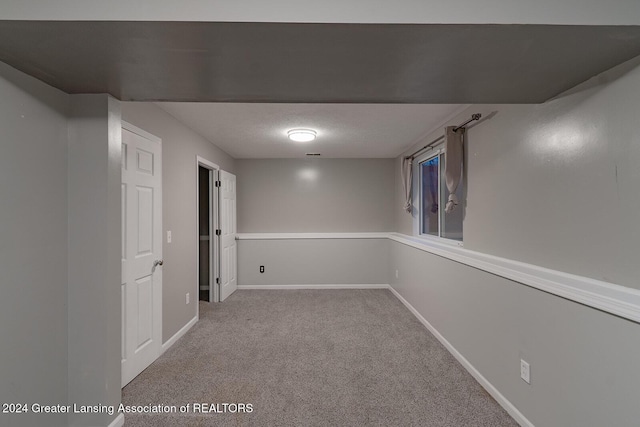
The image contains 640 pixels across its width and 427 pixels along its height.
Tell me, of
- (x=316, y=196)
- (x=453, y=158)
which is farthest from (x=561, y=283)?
(x=316, y=196)

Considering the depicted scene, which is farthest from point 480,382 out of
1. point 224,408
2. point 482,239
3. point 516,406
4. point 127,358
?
point 127,358

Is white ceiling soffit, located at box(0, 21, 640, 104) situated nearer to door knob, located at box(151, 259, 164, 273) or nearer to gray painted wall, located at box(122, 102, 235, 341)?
gray painted wall, located at box(122, 102, 235, 341)

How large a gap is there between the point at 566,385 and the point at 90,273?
2.70 metres

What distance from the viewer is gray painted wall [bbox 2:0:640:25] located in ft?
3.62

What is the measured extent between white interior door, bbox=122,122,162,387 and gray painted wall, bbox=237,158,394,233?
108 inches

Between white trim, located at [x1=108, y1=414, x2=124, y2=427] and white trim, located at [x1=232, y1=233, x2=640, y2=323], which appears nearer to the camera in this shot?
white trim, located at [x1=232, y1=233, x2=640, y2=323]

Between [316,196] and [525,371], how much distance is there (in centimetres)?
413

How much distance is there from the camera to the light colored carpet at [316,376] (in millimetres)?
2023

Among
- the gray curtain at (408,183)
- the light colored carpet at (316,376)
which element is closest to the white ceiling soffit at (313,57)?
the light colored carpet at (316,376)

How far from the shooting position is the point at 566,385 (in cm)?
158

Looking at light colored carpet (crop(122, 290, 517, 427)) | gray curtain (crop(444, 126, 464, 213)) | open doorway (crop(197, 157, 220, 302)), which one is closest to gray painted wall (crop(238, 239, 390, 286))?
open doorway (crop(197, 157, 220, 302))

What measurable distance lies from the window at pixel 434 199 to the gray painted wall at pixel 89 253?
2855 millimetres

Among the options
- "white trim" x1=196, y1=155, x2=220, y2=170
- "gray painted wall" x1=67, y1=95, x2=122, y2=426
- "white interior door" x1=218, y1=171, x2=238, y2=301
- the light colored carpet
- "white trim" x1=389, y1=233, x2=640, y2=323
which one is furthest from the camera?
"white interior door" x1=218, y1=171, x2=238, y2=301

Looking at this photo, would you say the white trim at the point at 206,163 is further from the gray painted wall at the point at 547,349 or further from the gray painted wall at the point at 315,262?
the gray painted wall at the point at 547,349
